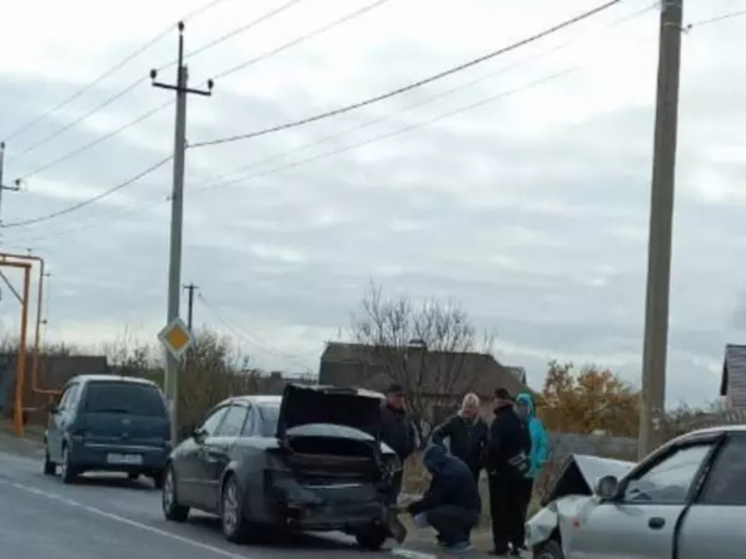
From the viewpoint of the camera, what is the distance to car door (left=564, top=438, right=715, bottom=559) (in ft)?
34.2

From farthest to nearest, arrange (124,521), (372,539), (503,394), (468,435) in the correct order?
(124,521), (468,435), (372,539), (503,394)

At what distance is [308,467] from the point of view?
16.4m

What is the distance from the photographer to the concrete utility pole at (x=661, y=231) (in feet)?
55.8

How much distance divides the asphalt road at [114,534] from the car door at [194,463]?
361 mm

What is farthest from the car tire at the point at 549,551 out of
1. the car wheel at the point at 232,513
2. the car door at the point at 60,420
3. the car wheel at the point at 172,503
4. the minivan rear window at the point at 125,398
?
the car door at the point at 60,420

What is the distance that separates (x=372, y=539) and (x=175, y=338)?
49.2ft

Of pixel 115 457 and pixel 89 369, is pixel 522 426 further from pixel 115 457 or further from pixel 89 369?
pixel 89 369

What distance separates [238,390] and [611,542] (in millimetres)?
31585

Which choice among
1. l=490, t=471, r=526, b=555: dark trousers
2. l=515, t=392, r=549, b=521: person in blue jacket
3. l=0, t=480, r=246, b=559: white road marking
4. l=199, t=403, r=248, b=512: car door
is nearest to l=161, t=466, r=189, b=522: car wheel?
l=0, t=480, r=246, b=559: white road marking

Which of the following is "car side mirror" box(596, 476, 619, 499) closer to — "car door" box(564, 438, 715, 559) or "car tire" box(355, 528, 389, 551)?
"car door" box(564, 438, 715, 559)

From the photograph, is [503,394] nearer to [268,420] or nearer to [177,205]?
[268,420]

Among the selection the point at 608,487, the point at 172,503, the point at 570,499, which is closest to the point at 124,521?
the point at 172,503

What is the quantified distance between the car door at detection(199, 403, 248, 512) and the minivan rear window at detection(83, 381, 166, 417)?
24.9ft

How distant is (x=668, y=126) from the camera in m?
17.4
